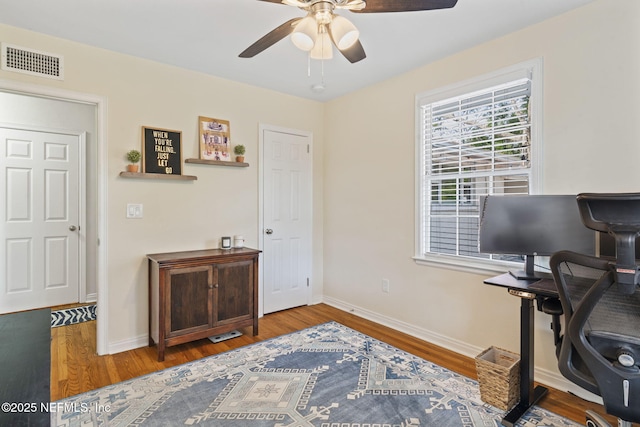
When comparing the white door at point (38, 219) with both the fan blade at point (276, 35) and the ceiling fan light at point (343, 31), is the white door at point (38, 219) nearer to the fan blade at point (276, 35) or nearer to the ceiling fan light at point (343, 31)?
the fan blade at point (276, 35)

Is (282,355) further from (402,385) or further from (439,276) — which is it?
(439,276)

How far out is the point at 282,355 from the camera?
2.74 m

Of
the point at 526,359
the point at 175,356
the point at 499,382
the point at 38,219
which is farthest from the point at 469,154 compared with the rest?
the point at 38,219

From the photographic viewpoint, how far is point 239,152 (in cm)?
345

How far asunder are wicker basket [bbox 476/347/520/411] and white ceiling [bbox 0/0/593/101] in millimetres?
2271

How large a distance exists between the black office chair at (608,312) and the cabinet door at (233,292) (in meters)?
2.43

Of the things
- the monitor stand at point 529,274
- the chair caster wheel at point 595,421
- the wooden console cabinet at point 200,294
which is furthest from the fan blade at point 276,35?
the chair caster wheel at point 595,421

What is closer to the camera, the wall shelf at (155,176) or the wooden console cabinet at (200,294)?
the wooden console cabinet at (200,294)

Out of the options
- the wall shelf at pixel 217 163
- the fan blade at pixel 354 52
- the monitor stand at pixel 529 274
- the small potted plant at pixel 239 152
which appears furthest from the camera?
the small potted plant at pixel 239 152

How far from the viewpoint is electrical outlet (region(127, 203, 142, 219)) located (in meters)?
2.91

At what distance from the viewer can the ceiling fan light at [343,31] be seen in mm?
1729

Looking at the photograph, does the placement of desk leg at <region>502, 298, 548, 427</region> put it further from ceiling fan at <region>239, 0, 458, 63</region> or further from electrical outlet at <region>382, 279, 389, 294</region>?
ceiling fan at <region>239, 0, 458, 63</region>

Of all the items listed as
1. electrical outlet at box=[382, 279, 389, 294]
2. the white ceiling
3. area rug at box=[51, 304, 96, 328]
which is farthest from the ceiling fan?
area rug at box=[51, 304, 96, 328]

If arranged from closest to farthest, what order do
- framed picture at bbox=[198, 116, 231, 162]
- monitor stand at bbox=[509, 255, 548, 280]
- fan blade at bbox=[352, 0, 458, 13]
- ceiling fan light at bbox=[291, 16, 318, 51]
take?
fan blade at bbox=[352, 0, 458, 13]
ceiling fan light at bbox=[291, 16, 318, 51]
monitor stand at bbox=[509, 255, 548, 280]
framed picture at bbox=[198, 116, 231, 162]
